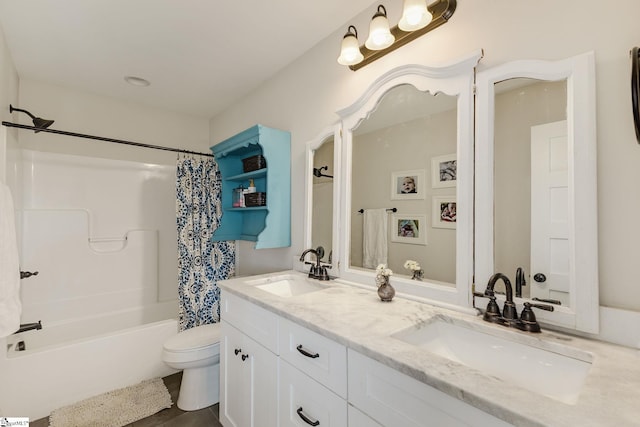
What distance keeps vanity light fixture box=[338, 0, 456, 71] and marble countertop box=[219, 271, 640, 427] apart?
1.23 metres

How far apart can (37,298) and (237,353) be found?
7.14 ft

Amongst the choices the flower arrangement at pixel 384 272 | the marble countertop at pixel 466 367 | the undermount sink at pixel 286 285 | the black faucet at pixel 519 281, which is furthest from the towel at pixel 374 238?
the black faucet at pixel 519 281

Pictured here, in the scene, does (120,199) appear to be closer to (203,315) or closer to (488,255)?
(203,315)

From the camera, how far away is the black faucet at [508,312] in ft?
3.23

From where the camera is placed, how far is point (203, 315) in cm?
253

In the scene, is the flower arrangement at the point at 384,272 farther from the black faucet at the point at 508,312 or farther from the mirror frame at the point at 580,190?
the mirror frame at the point at 580,190

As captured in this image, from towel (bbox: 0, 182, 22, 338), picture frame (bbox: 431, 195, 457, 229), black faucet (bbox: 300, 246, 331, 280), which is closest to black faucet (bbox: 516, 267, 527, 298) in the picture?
picture frame (bbox: 431, 195, 457, 229)

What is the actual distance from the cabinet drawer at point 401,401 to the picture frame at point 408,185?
825mm

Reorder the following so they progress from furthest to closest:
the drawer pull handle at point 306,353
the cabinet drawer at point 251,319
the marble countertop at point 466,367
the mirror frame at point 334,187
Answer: the mirror frame at point 334,187, the cabinet drawer at point 251,319, the drawer pull handle at point 306,353, the marble countertop at point 466,367

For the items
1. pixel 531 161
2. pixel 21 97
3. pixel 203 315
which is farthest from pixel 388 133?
pixel 21 97

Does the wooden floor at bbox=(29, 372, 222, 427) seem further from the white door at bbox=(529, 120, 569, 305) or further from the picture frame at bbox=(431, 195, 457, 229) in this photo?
the white door at bbox=(529, 120, 569, 305)

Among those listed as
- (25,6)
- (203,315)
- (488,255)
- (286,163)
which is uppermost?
(25,6)

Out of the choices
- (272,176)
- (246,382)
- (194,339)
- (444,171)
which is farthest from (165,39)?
(246,382)

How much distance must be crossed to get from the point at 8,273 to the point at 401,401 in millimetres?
1929
